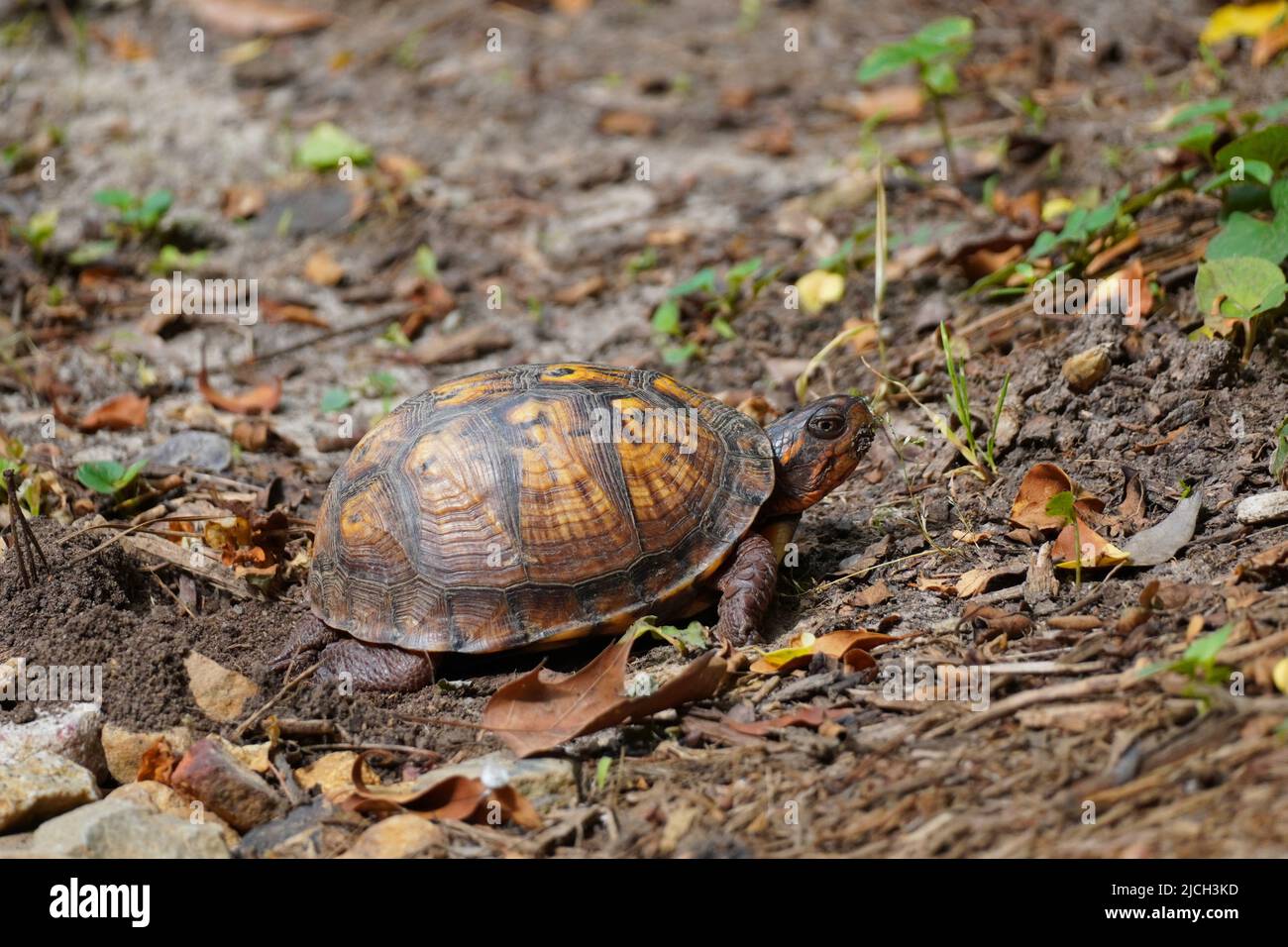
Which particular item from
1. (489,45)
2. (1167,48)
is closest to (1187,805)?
(1167,48)

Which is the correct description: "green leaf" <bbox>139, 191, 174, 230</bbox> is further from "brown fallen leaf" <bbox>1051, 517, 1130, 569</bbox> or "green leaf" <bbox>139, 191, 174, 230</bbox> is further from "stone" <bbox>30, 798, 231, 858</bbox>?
"brown fallen leaf" <bbox>1051, 517, 1130, 569</bbox>

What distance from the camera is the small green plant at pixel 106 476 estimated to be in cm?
549

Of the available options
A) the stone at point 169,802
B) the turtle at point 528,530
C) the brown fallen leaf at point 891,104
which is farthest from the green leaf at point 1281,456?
the brown fallen leaf at point 891,104

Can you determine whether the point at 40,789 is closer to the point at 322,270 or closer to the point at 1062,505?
the point at 1062,505

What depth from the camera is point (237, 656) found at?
4.73 meters

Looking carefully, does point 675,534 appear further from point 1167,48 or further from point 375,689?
point 1167,48

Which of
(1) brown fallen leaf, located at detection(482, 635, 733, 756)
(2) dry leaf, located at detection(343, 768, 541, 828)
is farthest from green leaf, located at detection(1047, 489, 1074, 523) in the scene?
(2) dry leaf, located at detection(343, 768, 541, 828)

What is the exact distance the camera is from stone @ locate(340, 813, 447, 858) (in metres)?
3.49

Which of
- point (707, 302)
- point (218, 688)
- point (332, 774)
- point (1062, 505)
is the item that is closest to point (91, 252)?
point (707, 302)

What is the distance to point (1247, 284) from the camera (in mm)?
4746

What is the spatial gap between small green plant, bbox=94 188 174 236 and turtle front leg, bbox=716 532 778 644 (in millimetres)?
6290

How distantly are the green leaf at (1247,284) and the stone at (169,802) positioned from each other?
4317mm

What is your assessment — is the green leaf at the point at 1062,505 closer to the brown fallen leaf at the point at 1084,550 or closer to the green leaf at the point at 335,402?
the brown fallen leaf at the point at 1084,550

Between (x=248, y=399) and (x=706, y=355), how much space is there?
282 centimetres
